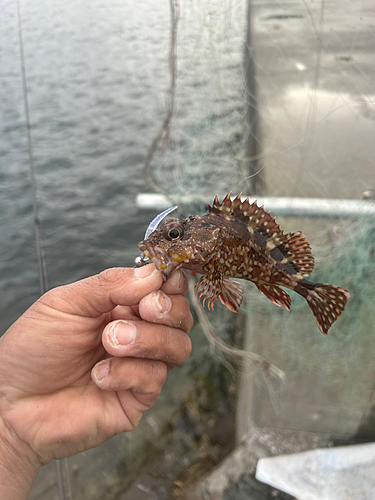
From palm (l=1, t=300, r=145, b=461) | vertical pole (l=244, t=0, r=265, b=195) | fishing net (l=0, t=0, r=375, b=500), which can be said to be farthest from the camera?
vertical pole (l=244, t=0, r=265, b=195)

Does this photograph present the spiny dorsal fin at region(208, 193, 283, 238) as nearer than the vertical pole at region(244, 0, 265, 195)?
Yes

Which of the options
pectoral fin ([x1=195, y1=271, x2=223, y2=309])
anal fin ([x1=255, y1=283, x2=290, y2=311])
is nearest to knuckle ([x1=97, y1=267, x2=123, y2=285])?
pectoral fin ([x1=195, y1=271, x2=223, y2=309])

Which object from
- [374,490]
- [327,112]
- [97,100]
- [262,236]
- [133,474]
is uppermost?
[327,112]

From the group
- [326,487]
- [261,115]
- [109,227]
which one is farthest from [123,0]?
[326,487]

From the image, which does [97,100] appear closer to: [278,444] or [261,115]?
[261,115]

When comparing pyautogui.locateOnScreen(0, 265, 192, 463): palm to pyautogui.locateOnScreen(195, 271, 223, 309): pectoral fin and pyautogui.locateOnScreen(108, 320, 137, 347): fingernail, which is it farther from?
pyautogui.locateOnScreen(195, 271, 223, 309): pectoral fin

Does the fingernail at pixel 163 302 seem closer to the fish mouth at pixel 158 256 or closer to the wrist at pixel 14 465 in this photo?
the fish mouth at pixel 158 256
